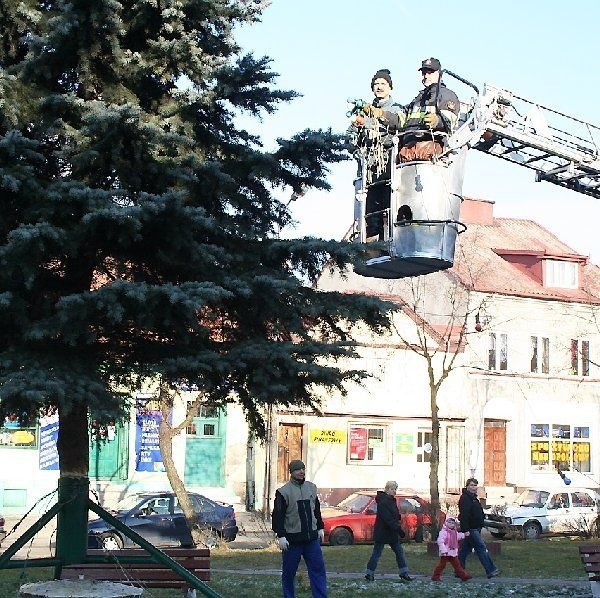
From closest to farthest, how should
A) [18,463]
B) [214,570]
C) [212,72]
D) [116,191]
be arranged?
[116,191], [212,72], [214,570], [18,463]

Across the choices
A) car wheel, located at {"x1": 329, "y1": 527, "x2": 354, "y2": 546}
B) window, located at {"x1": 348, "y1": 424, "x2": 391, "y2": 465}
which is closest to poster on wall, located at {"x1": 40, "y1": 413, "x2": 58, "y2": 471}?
car wheel, located at {"x1": 329, "y1": 527, "x2": 354, "y2": 546}

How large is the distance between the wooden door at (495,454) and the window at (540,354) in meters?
3.38

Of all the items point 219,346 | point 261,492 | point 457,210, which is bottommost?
point 261,492

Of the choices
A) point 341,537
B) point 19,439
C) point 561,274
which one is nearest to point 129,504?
point 341,537

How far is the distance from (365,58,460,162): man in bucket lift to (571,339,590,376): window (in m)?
38.1

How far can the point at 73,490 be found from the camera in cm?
1033

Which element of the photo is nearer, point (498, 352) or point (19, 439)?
point (19, 439)

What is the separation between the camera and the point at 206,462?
3884 centimetres

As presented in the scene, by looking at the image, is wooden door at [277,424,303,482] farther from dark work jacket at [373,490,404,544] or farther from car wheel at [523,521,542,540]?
dark work jacket at [373,490,404,544]

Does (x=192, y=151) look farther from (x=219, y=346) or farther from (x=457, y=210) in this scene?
(x=457, y=210)

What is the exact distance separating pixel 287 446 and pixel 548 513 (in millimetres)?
10174

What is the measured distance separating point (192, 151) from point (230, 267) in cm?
112

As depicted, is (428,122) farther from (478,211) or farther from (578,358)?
(478,211)

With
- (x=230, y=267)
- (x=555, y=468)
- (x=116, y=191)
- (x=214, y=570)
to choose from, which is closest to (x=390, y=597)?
(x=214, y=570)
